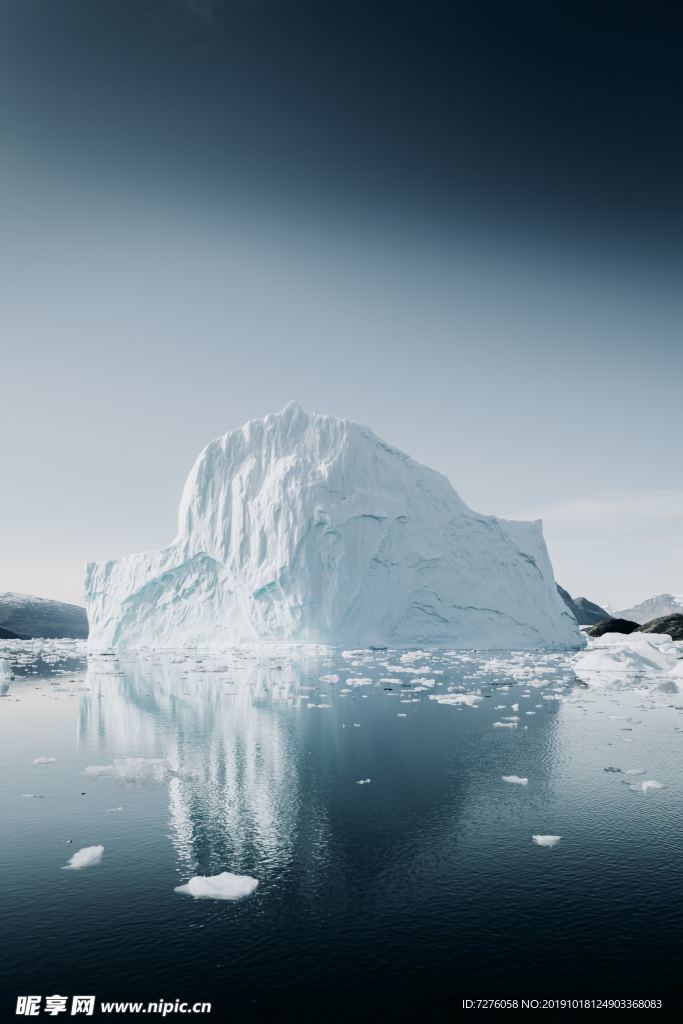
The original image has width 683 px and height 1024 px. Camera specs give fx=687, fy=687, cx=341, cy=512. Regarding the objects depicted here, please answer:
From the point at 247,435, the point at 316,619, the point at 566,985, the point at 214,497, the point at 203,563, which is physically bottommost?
the point at 566,985

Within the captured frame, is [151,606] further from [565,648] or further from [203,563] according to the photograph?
[565,648]

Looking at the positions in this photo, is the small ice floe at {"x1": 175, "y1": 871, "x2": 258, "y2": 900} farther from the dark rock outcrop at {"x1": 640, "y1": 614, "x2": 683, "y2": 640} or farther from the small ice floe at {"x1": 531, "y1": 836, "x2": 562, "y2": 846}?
the dark rock outcrop at {"x1": 640, "y1": 614, "x2": 683, "y2": 640}

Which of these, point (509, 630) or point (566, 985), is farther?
point (509, 630)

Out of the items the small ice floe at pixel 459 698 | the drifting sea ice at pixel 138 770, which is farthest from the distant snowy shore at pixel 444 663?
the drifting sea ice at pixel 138 770

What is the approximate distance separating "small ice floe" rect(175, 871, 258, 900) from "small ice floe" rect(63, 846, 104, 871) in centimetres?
176

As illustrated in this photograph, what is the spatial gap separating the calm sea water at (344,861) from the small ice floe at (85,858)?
0.20 metres

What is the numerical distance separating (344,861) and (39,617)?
11756cm

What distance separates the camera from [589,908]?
938 centimetres

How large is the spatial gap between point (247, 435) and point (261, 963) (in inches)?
1960

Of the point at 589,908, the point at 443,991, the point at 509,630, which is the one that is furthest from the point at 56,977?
the point at 509,630

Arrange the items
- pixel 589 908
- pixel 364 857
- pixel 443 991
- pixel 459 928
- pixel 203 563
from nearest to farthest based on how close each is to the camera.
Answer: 1. pixel 443 991
2. pixel 459 928
3. pixel 589 908
4. pixel 364 857
5. pixel 203 563

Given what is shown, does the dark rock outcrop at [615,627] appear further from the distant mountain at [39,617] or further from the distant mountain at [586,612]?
the distant mountain at [39,617]

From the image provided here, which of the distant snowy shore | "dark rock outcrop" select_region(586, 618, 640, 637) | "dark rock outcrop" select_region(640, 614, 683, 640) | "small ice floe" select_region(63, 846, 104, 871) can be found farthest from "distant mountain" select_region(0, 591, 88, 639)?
"small ice floe" select_region(63, 846, 104, 871)

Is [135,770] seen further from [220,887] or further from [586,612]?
[586,612]
